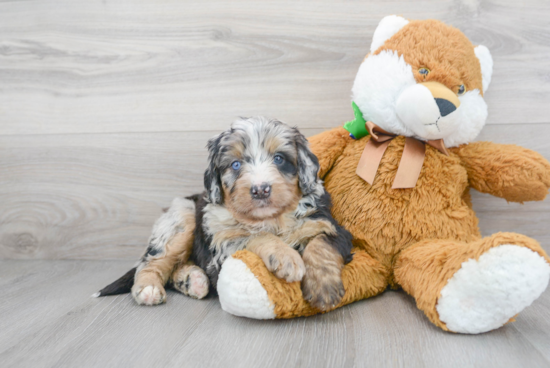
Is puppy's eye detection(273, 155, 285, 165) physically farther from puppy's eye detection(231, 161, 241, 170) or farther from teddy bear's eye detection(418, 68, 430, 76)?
teddy bear's eye detection(418, 68, 430, 76)

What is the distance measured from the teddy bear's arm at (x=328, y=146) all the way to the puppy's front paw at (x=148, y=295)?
922 mm

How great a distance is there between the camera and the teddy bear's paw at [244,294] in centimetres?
145

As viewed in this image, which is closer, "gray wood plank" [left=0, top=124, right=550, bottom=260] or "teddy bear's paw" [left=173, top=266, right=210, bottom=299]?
"teddy bear's paw" [left=173, top=266, right=210, bottom=299]

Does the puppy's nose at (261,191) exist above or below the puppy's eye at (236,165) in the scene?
below

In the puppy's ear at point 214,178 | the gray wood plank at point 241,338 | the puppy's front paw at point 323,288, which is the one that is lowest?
the gray wood plank at point 241,338

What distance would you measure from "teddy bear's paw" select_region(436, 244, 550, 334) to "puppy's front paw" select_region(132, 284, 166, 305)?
1.16 metres

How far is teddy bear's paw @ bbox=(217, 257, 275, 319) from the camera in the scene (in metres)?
1.45

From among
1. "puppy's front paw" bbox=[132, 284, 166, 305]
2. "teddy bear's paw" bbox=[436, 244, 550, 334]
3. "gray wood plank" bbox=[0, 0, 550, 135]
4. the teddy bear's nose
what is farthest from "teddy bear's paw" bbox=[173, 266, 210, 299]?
the teddy bear's nose

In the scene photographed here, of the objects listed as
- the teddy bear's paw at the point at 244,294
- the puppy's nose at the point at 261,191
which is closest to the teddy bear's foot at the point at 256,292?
the teddy bear's paw at the point at 244,294

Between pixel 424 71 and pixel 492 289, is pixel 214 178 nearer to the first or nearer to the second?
pixel 424 71

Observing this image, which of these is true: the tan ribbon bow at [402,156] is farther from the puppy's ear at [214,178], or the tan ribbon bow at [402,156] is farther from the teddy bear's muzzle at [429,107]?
the puppy's ear at [214,178]

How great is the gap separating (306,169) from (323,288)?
0.52 meters

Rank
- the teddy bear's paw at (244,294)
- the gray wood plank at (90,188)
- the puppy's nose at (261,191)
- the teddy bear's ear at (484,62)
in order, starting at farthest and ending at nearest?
the gray wood plank at (90,188) → the teddy bear's ear at (484,62) → the puppy's nose at (261,191) → the teddy bear's paw at (244,294)

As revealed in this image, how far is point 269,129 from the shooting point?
173 cm
